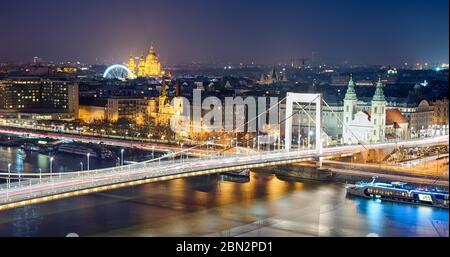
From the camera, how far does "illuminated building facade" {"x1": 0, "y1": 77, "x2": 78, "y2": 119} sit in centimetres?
1867

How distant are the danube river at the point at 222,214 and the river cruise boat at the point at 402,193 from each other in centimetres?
15

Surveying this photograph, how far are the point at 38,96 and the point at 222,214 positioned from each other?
15559 millimetres

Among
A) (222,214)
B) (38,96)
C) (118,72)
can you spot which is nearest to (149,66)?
(118,72)

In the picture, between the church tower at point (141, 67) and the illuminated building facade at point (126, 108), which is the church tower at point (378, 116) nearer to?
the illuminated building facade at point (126, 108)

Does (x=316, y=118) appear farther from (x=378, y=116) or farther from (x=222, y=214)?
(x=222, y=214)

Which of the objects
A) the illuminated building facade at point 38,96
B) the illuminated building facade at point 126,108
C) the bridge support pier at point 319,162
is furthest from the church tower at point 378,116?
the illuminated building facade at point 38,96

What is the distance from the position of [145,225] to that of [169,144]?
575 centimetres

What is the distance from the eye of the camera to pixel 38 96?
816 inches

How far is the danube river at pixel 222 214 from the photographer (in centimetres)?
562

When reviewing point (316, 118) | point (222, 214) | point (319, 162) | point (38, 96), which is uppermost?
point (38, 96)

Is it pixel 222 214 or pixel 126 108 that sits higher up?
pixel 126 108

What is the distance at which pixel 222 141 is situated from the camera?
11.6 meters

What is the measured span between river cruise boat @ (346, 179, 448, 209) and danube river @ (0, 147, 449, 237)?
154 mm

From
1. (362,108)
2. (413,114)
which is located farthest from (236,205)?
(413,114)
